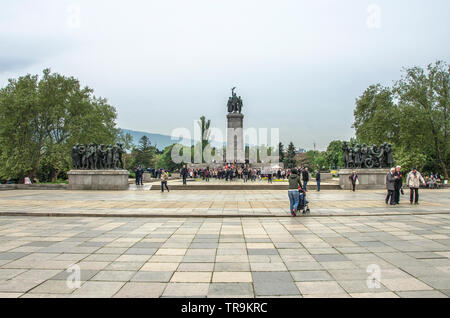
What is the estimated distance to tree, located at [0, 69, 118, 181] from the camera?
3250cm

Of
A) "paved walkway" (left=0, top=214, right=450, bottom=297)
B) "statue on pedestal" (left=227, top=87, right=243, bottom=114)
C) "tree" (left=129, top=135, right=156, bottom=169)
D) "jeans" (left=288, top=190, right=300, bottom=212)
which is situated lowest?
"paved walkway" (left=0, top=214, right=450, bottom=297)

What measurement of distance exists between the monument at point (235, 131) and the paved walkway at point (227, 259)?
3919 centimetres

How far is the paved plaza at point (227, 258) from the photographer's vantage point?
3.88 m

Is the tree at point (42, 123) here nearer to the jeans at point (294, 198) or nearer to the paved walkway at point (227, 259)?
the paved walkway at point (227, 259)

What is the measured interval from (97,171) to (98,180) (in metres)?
0.75

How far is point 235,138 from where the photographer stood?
48.7 meters

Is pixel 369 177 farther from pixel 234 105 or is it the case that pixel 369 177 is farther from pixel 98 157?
pixel 234 105

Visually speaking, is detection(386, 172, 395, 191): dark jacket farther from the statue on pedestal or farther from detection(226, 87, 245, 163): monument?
the statue on pedestal

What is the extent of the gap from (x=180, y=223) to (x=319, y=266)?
512cm

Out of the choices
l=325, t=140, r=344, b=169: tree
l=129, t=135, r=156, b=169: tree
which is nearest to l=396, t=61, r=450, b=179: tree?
l=325, t=140, r=344, b=169: tree

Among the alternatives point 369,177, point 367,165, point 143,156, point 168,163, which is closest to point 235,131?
point 367,165

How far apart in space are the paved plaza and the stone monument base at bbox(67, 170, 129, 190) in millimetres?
14921
